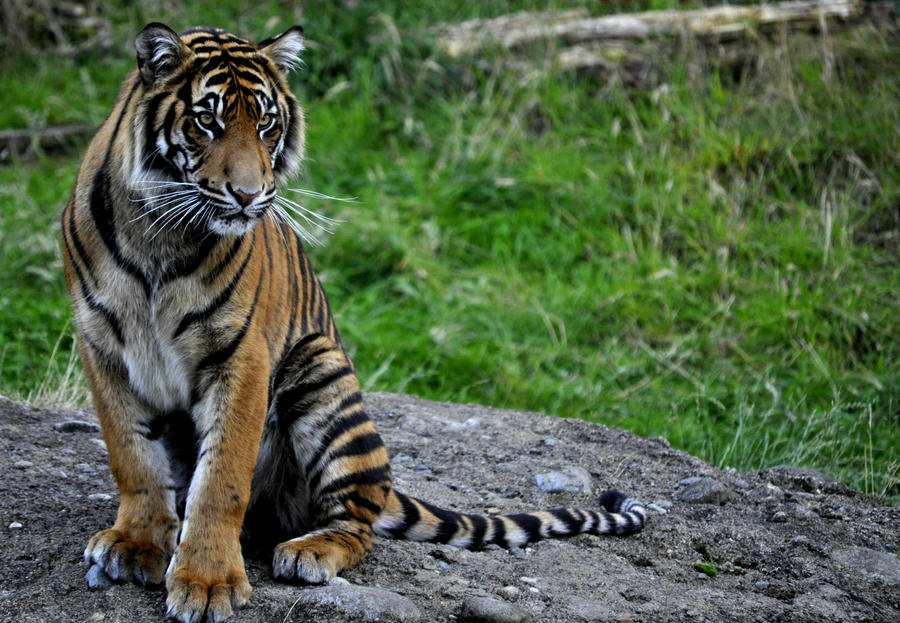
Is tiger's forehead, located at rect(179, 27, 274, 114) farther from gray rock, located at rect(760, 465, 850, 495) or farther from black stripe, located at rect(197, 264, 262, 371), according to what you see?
gray rock, located at rect(760, 465, 850, 495)

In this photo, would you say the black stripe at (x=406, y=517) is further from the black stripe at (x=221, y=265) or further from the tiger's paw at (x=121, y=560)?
the black stripe at (x=221, y=265)

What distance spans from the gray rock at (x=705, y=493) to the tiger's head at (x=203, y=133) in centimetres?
230

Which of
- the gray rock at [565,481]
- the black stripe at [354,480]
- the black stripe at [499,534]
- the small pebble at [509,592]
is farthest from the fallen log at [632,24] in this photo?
the small pebble at [509,592]

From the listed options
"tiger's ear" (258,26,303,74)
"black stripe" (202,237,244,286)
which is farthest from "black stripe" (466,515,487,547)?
"tiger's ear" (258,26,303,74)

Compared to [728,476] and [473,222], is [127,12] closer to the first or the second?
[473,222]

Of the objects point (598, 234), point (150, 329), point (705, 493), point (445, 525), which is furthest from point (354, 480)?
point (598, 234)

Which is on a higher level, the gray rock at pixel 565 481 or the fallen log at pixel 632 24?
the fallen log at pixel 632 24

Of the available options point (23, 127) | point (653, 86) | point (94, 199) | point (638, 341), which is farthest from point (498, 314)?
point (23, 127)

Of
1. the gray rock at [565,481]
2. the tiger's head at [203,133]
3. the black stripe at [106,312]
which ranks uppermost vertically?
the tiger's head at [203,133]

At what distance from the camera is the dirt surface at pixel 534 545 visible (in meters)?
2.78

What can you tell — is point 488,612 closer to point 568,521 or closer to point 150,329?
point 568,521

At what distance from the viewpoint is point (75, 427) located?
4.10 meters

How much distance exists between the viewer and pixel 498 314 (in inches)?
247

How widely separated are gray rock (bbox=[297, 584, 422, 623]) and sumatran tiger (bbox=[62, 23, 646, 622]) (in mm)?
169
